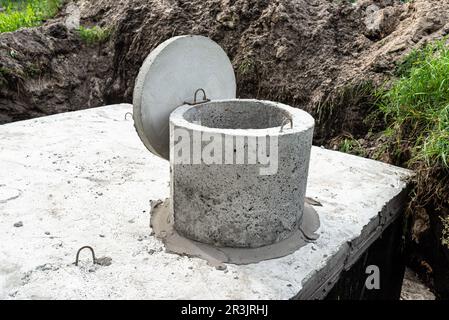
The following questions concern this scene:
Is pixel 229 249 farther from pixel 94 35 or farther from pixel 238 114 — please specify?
pixel 94 35

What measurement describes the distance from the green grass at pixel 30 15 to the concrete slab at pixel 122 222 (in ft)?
9.43

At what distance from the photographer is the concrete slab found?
2.18 m

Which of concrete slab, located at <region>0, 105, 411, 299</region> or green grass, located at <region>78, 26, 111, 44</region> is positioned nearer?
concrete slab, located at <region>0, 105, 411, 299</region>

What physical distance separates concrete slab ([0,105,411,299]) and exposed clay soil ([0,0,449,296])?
3.64 ft

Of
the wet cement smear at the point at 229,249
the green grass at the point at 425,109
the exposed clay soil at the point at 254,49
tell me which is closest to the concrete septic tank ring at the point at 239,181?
the wet cement smear at the point at 229,249

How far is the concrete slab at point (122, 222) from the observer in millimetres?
2178

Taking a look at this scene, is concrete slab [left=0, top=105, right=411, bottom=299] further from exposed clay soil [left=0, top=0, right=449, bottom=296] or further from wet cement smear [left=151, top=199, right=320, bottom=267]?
exposed clay soil [left=0, top=0, right=449, bottom=296]

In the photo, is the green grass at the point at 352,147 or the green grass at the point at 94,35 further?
the green grass at the point at 94,35

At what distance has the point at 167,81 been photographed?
274 cm

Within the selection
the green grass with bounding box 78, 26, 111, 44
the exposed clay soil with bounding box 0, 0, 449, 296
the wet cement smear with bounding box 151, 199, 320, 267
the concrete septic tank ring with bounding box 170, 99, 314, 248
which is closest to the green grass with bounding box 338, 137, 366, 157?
the exposed clay soil with bounding box 0, 0, 449, 296

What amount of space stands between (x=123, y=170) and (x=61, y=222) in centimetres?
93

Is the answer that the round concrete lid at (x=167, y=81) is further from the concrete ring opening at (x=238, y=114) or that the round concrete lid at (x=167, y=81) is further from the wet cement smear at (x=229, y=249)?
the wet cement smear at (x=229, y=249)

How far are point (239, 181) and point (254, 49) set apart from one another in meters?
3.53

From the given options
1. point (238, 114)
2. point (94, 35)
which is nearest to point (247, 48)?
point (94, 35)
